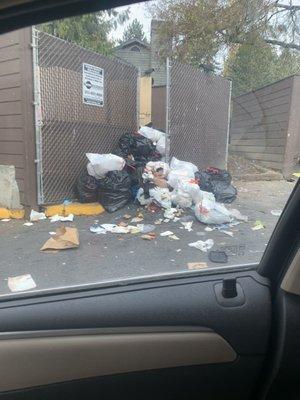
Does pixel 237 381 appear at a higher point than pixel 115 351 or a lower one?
lower

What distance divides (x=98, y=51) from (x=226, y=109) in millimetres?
2755

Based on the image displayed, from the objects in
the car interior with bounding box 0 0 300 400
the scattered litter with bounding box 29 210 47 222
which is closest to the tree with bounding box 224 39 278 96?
the car interior with bounding box 0 0 300 400

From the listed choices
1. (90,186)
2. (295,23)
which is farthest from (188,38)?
(295,23)

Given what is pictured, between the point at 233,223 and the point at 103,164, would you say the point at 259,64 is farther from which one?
the point at 103,164

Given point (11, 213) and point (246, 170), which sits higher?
point (246, 170)

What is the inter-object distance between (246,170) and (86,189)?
2493 millimetres

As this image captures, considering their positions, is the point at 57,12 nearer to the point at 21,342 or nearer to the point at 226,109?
the point at 21,342

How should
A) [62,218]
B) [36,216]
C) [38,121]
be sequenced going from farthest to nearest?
[38,121] → [36,216] → [62,218]

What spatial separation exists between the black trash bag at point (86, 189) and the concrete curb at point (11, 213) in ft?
2.86

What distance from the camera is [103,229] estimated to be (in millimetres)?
5309

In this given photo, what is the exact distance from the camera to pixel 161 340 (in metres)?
1.99

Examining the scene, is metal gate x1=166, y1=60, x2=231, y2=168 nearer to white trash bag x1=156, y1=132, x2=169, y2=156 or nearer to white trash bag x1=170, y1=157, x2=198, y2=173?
white trash bag x1=156, y1=132, x2=169, y2=156

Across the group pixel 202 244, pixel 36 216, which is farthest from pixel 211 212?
pixel 36 216

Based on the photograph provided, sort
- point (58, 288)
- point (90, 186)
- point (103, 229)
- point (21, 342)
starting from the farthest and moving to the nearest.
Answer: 1. point (90, 186)
2. point (103, 229)
3. point (58, 288)
4. point (21, 342)
